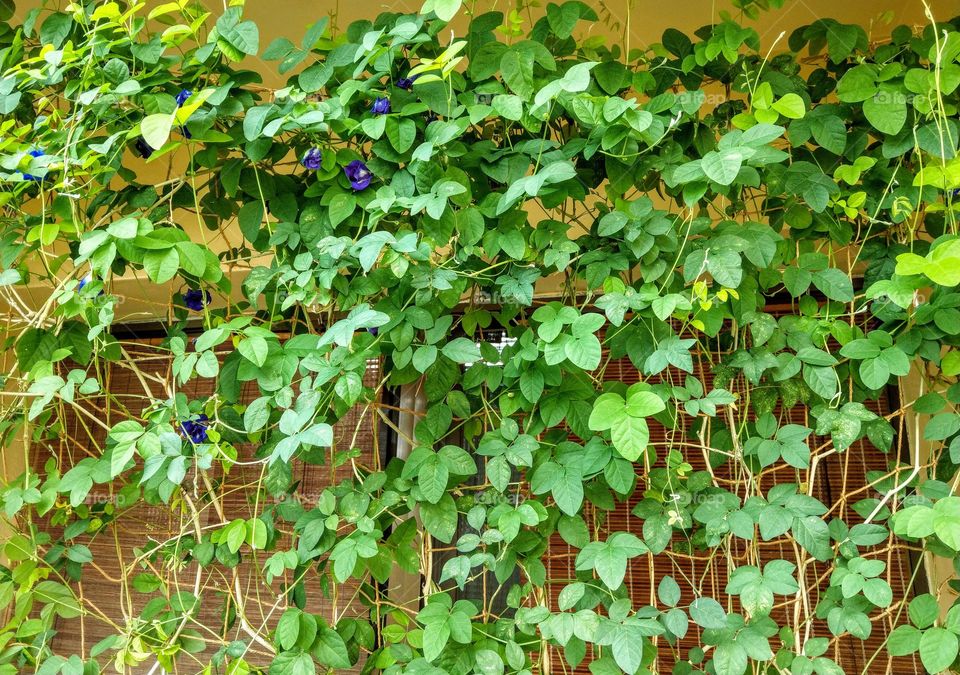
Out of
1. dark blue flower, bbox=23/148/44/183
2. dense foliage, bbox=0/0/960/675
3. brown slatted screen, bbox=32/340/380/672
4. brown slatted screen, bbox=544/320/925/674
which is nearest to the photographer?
dense foliage, bbox=0/0/960/675

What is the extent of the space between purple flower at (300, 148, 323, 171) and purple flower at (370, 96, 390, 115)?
0.12 m

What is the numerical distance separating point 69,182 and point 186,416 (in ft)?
1.40

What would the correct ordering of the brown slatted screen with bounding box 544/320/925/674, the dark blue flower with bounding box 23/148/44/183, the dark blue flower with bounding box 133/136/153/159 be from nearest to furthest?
the dark blue flower with bounding box 23/148/44/183 < the dark blue flower with bounding box 133/136/153/159 < the brown slatted screen with bounding box 544/320/925/674

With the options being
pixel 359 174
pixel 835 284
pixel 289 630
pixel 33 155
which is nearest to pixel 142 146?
pixel 33 155

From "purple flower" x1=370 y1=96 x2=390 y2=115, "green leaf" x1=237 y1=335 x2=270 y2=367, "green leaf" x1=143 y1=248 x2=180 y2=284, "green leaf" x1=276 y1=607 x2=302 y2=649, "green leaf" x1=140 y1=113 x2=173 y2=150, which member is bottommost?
"green leaf" x1=276 y1=607 x2=302 y2=649

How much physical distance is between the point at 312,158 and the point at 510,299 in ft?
1.39

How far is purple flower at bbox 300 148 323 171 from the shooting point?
1.29 meters

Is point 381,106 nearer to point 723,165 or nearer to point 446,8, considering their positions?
point 446,8

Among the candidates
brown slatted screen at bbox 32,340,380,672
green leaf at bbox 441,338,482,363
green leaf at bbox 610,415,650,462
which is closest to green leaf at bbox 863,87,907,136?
green leaf at bbox 610,415,650,462

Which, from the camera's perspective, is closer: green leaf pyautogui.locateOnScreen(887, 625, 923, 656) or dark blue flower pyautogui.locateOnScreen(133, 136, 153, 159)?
green leaf pyautogui.locateOnScreen(887, 625, 923, 656)

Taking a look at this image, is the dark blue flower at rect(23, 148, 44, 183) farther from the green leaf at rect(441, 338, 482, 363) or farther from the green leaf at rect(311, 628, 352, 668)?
the green leaf at rect(311, 628, 352, 668)

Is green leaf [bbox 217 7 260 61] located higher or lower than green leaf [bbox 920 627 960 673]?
higher

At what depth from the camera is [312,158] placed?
130 centimetres

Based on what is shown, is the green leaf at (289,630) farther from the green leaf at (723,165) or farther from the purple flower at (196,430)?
the green leaf at (723,165)
